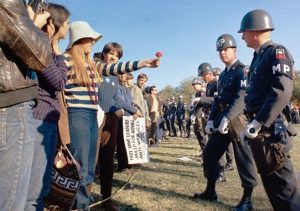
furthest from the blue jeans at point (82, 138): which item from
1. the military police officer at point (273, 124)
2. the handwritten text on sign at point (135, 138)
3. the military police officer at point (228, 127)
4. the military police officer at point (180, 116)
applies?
the military police officer at point (180, 116)

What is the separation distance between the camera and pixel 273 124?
2.92 m

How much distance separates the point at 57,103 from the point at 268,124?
67.3 inches

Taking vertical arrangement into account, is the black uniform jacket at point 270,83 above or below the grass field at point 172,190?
above

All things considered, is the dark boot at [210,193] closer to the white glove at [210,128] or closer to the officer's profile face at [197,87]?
the white glove at [210,128]

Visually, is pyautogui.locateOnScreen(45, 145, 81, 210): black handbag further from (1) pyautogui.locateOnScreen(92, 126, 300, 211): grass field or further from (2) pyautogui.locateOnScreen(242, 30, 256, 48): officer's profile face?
(2) pyautogui.locateOnScreen(242, 30, 256, 48): officer's profile face

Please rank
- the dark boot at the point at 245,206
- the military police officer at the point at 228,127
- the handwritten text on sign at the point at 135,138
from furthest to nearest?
the handwritten text on sign at the point at 135,138
the military police officer at the point at 228,127
the dark boot at the point at 245,206

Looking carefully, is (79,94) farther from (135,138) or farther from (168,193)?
(135,138)

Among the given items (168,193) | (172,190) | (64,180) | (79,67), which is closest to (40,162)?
(64,180)

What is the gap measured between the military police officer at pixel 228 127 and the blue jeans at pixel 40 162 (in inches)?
98.1

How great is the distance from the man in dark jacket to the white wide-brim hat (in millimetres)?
1590

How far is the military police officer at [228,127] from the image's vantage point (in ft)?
14.8

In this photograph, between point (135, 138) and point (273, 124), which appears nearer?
point (273, 124)

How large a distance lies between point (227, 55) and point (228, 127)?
3.88 feet

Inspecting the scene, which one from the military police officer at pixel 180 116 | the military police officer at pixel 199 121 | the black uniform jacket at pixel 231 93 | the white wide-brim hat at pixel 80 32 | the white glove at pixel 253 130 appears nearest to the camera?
the white glove at pixel 253 130
